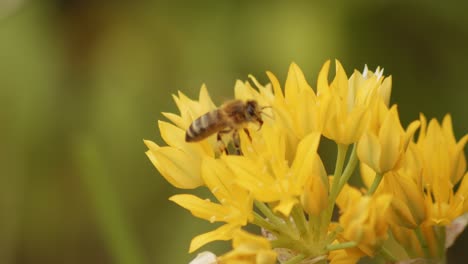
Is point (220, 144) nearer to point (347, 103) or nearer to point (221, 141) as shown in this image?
point (221, 141)

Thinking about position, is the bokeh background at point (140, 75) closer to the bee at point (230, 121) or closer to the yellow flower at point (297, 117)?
the bee at point (230, 121)

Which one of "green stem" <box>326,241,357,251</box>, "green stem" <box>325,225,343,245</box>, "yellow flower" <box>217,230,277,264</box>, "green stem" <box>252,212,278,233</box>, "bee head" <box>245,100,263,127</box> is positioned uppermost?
"bee head" <box>245,100,263,127</box>

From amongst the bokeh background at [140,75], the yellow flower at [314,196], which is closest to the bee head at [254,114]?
the yellow flower at [314,196]

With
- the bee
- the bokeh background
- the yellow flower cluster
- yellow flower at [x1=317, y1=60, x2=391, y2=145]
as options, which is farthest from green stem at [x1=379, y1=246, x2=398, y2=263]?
the bokeh background

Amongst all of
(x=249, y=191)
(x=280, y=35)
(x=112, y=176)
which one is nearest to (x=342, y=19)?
(x=280, y=35)

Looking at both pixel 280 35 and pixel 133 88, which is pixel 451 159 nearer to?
pixel 280 35

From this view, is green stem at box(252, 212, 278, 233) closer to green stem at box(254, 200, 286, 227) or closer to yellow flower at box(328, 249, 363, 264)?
green stem at box(254, 200, 286, 227)

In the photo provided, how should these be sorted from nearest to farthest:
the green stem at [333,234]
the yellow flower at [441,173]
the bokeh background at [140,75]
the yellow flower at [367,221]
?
the yellow flower at [367,221] < the green stem at [333,234] < the yellow flower at [441,173] < the bokeh background at [140,75]
